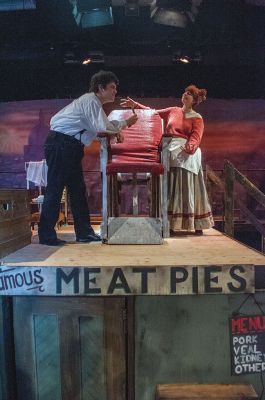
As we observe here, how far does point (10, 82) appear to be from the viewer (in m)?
9.07

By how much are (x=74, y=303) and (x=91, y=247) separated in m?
0.74

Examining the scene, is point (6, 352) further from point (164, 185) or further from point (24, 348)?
point (164, 185)

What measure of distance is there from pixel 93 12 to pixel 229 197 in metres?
4.22

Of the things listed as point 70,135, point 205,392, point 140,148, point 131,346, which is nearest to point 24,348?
point 131,346

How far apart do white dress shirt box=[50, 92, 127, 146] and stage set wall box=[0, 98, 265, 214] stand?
6.14 m

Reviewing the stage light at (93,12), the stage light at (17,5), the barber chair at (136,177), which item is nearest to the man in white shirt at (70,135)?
the barber chair at (136,177)

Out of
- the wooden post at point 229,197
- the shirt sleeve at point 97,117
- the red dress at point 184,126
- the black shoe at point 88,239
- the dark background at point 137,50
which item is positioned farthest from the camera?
the dark background at point 137,50

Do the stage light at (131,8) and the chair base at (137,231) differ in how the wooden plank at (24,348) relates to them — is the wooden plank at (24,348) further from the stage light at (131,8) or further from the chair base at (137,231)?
the stage light at (131,8)

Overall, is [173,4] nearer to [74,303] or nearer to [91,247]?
[91,247]

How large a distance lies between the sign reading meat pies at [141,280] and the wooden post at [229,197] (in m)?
2.21

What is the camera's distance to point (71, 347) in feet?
9.13

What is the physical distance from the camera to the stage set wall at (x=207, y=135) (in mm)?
9531

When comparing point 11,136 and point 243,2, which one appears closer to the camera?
point 243,2

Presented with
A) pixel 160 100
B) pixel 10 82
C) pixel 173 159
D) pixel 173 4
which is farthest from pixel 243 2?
pixel 10 82
